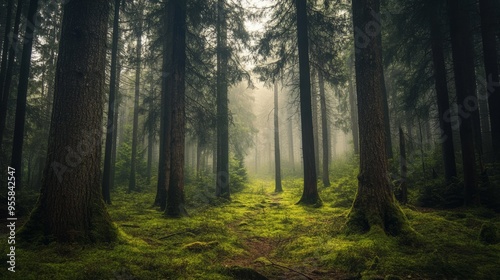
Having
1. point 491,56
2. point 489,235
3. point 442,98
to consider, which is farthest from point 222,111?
point 489,235

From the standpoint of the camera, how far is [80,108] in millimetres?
4727

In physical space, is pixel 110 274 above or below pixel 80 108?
below

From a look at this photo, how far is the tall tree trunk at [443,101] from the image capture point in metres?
9.72

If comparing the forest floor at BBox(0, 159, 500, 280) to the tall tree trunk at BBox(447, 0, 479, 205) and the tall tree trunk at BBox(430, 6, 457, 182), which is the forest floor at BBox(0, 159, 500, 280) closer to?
the tall tree trunk at BBox(447, 0, 479, 205)

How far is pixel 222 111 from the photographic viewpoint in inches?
600

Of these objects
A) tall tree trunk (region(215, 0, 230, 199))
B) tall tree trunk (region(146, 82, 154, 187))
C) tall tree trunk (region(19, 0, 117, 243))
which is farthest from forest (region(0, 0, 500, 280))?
tall tree trunk (region(215, 0, 230, 199))

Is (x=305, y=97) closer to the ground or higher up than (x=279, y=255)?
higher up

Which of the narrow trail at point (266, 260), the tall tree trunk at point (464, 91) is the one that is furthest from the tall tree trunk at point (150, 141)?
the tall tree trunk at point (464, 91)

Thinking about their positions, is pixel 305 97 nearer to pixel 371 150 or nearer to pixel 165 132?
pixel 371 150

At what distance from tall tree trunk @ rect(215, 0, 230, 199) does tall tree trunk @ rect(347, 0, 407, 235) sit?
9.28 metres

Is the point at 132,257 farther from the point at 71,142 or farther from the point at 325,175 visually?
the point at 325,175

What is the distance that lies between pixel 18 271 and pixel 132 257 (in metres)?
1.45

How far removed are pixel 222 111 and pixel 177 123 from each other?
5918 millimetres

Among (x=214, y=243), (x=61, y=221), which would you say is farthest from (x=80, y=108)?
(x=214, y=243)
